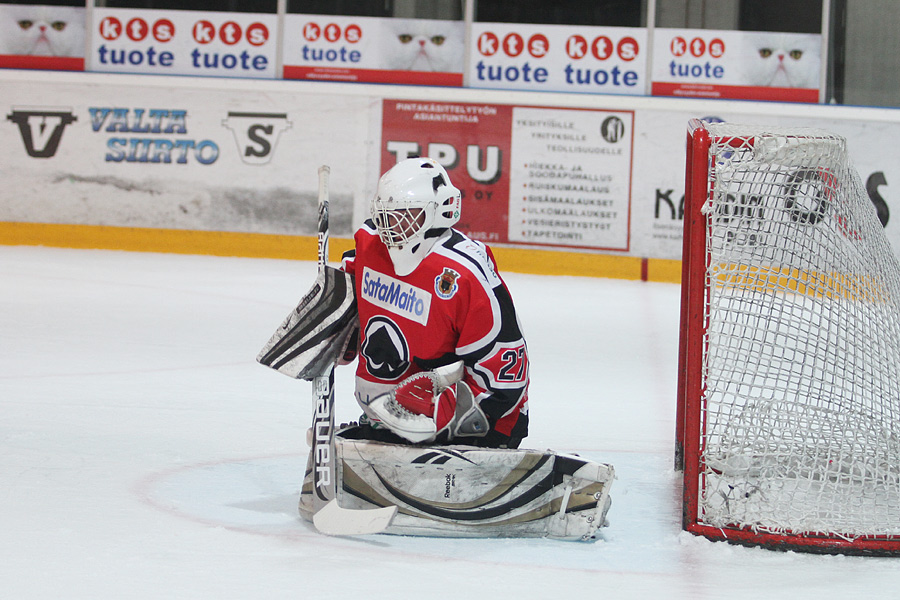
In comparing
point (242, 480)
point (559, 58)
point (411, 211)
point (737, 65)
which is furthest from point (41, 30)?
point (411, 211)

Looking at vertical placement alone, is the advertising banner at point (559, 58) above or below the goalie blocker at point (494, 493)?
above

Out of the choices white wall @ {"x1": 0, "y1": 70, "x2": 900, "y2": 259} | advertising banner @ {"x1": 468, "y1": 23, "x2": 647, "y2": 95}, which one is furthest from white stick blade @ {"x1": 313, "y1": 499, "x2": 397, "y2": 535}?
advertising banner @ {"x1": 468, "y1": 23, "x2": 647, "y2": 95}

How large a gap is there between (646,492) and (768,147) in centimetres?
93

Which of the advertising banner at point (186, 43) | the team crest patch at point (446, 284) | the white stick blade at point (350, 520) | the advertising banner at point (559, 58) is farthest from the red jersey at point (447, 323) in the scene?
the advertising banner at point (186, 43)

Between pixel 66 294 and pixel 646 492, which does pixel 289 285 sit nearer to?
pixel 66 294

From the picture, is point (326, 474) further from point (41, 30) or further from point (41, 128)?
point (41, 30)

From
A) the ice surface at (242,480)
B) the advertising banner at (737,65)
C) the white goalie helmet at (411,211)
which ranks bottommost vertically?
the ice surface at (242,480)

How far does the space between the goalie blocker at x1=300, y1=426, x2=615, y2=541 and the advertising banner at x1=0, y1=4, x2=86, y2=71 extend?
783 cm

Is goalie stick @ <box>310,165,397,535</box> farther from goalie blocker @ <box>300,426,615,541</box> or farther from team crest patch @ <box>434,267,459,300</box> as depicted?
team crest patch @ <box>434,267,459,300</box>

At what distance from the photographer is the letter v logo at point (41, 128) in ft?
28.3

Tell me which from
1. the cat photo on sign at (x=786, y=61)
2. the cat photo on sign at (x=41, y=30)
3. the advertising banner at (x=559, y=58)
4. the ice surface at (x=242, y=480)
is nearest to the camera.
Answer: the ice surface at (x=242, y=480)

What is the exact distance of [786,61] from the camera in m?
8.73

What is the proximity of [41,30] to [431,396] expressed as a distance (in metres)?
8.07

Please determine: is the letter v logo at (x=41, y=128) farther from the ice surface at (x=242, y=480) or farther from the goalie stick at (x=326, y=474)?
the goalie stick at (x=326, y=474)
